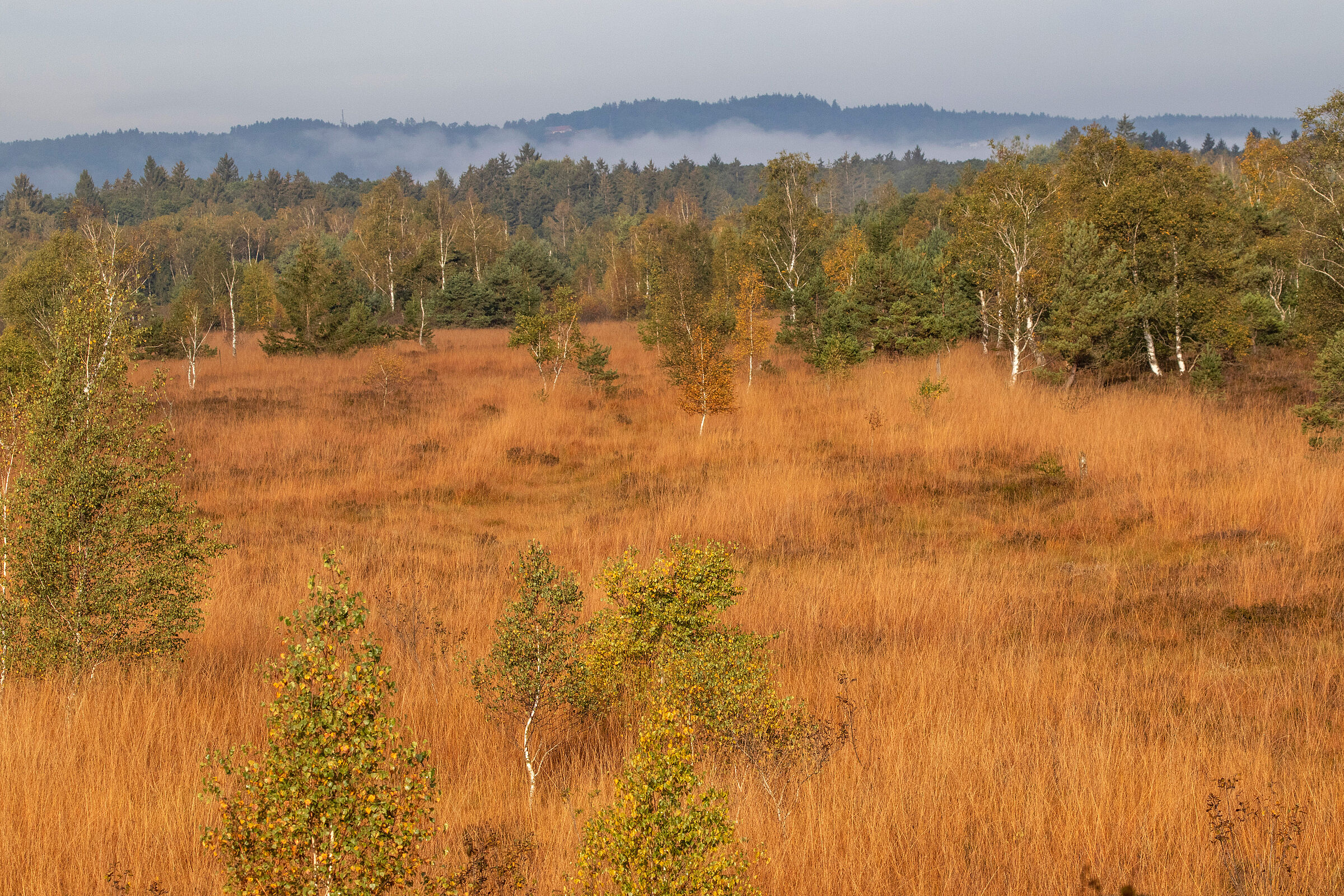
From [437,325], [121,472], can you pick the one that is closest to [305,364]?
[437,325]

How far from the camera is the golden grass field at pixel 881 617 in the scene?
4.20 m

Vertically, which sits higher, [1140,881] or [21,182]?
[21,182]

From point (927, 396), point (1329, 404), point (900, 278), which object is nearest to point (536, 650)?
point (1329, 404)

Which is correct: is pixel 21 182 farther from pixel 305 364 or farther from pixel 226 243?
pixel 305 364

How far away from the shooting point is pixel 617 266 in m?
63.8


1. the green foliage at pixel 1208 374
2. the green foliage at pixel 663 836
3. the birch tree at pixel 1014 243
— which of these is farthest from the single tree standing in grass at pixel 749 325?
the green foliage at pixel 663 836

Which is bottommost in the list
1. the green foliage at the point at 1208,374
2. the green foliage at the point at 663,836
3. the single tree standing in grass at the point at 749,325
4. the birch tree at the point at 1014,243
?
the green foliage at the point at 663,836

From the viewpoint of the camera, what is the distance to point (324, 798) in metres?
2.82

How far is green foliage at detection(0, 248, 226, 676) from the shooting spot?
6.14 metres

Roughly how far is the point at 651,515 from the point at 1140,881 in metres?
9.24

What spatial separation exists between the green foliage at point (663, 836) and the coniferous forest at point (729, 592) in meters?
0.02

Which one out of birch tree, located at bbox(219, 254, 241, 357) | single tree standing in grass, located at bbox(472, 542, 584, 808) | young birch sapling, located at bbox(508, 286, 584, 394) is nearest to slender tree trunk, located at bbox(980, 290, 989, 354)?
young birch sapling, located at bbox(508, 286, 584, 394)

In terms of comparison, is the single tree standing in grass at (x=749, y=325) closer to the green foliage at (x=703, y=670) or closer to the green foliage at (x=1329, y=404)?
the green foliage at (x=1329, y=404)

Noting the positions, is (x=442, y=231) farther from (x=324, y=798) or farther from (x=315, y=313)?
A: (x=324, y=798)
